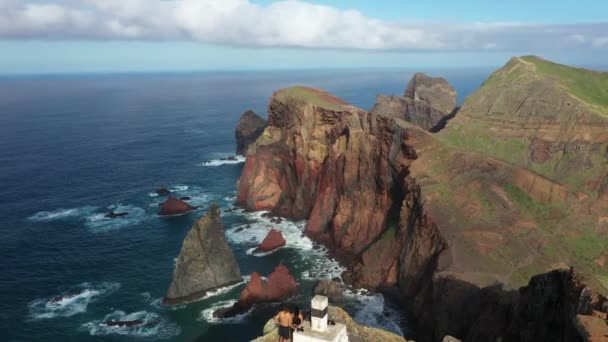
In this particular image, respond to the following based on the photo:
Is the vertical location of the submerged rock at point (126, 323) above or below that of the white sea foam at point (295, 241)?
below

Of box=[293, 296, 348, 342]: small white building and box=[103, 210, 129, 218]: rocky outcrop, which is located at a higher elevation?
box=[293, 296, 348, 342]: small white building

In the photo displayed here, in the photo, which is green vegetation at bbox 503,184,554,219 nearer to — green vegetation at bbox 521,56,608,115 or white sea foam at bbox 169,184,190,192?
green vegetation at bbox 521,56,608,115

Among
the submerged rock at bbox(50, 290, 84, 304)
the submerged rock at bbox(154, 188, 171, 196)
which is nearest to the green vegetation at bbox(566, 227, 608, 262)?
the submerged rock at bbox(50, 290, 84, 304)

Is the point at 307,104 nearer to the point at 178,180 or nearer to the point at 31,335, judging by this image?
the point at 178,180

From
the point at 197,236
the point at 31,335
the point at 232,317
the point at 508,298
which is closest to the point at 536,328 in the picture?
the point at 508,298

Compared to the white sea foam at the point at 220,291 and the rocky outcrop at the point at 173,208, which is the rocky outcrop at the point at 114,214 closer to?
the rocky outcrop at the point at 173,208

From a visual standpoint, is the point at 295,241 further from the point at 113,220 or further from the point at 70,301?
the point at 113,220

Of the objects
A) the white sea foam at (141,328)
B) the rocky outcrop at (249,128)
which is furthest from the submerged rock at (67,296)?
the rocky outcrop at (249,128)
